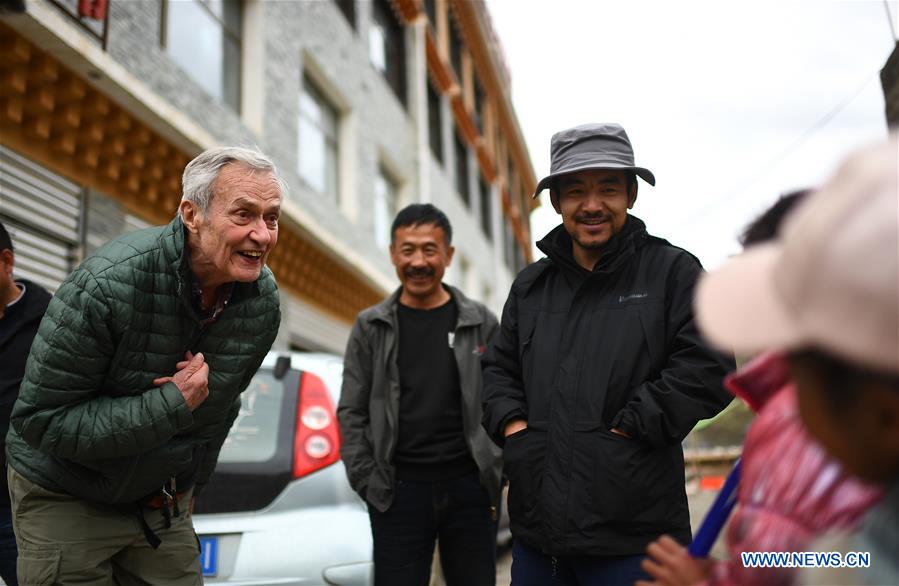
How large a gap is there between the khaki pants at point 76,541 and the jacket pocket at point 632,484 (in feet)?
4.83

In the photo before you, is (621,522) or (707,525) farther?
(621,522)

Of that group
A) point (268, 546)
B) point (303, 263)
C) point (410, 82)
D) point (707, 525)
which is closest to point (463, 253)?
point (410, 82)

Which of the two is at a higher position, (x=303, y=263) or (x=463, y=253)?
(x=463, y=253)

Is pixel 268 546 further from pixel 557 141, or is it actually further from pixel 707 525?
pixel 707 525

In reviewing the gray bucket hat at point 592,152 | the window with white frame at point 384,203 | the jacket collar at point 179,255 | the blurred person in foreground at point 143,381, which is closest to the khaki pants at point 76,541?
the blurred person in foreground at point 143,381

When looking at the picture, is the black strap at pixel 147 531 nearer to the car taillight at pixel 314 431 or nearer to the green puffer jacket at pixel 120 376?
the green puffer jacket at pixel 120 376

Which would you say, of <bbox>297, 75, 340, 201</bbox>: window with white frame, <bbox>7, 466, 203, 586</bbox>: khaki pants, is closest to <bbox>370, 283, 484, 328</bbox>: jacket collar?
<bbox>7, 466, 203, 586</bbox>: khaki pants

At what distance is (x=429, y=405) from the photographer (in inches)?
132

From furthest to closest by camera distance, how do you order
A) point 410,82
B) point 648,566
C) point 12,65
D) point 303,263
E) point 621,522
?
point 410,82
point 303,263
point 12,65
point 621,522
point 648,566

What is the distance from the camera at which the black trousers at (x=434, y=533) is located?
3203mm

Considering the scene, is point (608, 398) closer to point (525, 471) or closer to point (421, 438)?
point (525, 471)

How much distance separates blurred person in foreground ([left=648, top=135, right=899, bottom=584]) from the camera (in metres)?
0.91

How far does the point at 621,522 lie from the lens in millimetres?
2256

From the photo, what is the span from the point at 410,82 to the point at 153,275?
14.9m
